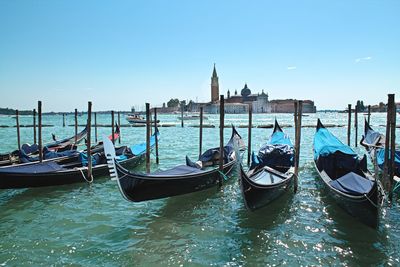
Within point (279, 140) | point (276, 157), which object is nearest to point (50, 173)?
point (276, 157)

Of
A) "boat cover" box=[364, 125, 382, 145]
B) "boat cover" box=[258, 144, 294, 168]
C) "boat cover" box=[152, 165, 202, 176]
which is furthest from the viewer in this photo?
"boat cover" box=[364, 125, 382, 145]

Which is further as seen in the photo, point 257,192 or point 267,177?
point 267,177

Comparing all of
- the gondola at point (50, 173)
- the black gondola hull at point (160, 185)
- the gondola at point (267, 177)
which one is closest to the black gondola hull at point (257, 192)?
the gondola at point (267, 177)

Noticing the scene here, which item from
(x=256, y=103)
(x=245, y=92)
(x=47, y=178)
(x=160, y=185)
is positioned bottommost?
(x=47, y=178)

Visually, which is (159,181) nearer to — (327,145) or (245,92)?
(327,145)

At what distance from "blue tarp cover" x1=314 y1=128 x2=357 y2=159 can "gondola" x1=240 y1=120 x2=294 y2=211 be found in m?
0.67

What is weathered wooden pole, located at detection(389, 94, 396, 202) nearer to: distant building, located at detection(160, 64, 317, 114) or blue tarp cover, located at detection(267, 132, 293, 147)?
blue tarp cover, located at detection(267, 132, 293, 147)

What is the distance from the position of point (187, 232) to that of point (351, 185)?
233cm

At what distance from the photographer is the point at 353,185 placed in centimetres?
451

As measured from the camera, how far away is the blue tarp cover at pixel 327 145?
20.6 ft

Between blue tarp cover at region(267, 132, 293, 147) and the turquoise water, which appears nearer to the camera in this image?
the turquoise water

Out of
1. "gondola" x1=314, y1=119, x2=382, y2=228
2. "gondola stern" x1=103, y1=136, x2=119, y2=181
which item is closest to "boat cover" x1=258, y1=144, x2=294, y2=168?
"gondola" x1=314, y1=119, x2=382, y2=228

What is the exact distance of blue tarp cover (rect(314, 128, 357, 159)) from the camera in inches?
247

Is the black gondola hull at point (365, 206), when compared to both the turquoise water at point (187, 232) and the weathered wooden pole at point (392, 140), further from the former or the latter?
the weathered wooden pole at point (392, 140)
